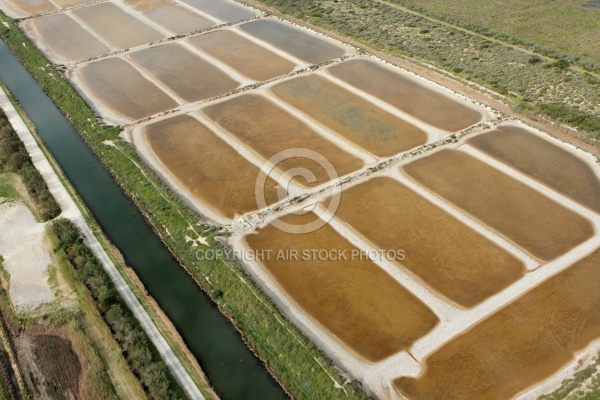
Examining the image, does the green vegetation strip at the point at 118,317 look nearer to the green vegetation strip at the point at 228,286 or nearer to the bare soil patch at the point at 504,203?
the green vegetation strip at the point at 228,286

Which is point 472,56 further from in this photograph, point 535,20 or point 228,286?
point 228,286

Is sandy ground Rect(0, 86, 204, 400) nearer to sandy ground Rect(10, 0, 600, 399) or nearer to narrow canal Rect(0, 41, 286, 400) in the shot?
narrow canal Rect(0, 41, 286, 400)

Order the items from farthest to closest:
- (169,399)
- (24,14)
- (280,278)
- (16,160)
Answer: (24,14)
(16,160)
(280,278)
(169,399)

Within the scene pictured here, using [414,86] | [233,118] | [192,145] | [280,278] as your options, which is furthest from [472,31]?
[280,278]

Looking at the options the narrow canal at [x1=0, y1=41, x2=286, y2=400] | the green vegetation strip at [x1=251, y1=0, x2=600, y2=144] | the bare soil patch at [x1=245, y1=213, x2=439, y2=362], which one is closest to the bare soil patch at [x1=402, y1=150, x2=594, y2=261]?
the bare soil patch at [x1=245, y1=213, x2=439, y2=362]

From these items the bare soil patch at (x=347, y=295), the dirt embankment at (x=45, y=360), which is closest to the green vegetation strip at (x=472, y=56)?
the bare soil patch at (x=347, y=295)

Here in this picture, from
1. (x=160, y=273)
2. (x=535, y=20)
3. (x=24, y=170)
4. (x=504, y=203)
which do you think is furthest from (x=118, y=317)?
(x=535, y=20)

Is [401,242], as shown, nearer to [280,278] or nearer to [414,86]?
[280,278]
